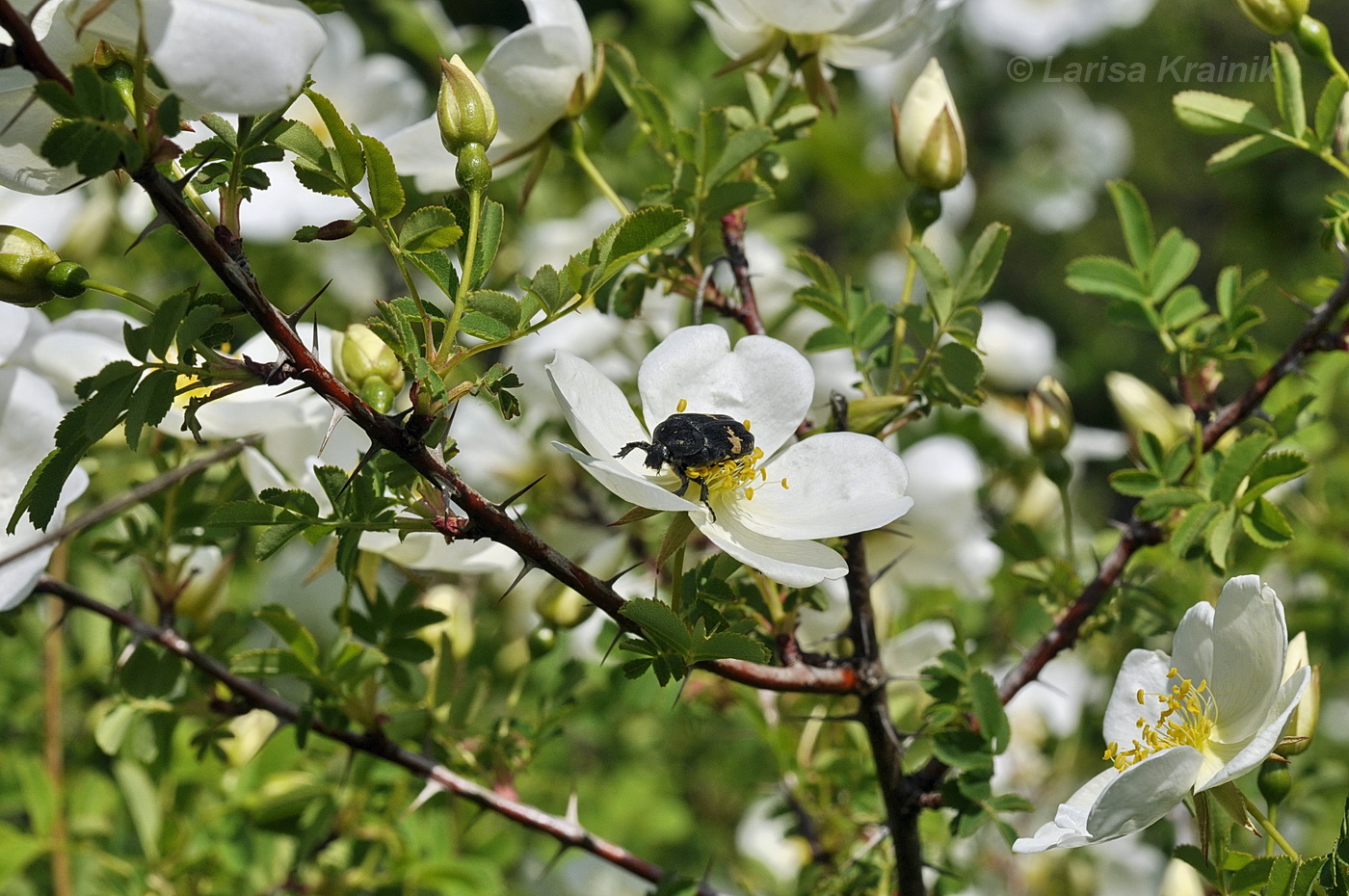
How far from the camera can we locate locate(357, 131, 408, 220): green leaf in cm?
74

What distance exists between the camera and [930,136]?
1075 mm

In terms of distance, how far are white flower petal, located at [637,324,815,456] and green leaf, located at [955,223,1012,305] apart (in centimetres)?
17

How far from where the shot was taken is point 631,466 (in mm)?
914

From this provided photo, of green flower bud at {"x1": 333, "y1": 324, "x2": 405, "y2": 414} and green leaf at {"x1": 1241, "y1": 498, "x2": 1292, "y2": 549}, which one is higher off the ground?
green flower bud at {"x1": 333, "y1": 324, "x2": 405, "y2": 414}

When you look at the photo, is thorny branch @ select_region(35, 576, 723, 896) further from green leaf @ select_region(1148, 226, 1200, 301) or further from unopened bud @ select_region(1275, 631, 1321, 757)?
green leaf @ select_region(1148, 226, 1200, 301)

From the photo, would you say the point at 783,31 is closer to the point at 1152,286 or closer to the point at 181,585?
the point at 1152,286

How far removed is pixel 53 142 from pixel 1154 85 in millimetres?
4488

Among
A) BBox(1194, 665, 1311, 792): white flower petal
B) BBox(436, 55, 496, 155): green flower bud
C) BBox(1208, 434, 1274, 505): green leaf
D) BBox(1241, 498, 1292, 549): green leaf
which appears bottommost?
BBox(1241, 498, 1292, 549): green leaf

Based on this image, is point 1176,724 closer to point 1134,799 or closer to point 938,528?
point 1134,799

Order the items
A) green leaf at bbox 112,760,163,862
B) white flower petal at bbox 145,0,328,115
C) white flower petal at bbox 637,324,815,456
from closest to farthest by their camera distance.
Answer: white flower petal at bbox 145,0,328,115
white flower petal at bbox 637,324,815,456
green leaf at bbox 112,760,163,862

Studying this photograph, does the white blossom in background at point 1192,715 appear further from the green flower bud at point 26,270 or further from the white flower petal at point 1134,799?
the green flower bud at point 26,270

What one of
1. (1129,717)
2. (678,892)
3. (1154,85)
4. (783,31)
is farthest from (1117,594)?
(1154,85)

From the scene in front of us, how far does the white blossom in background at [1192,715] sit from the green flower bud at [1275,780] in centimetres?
5

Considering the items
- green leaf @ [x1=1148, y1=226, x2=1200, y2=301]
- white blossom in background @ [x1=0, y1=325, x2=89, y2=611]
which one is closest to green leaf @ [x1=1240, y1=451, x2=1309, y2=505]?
green leaf @ [x1=1148, y1=226, x2=1200, y2=301]
